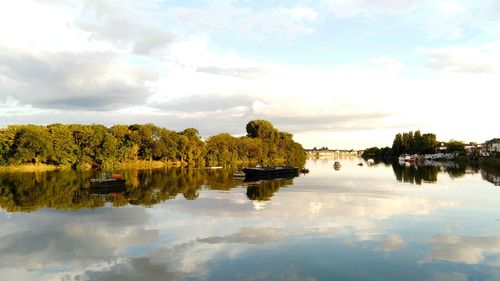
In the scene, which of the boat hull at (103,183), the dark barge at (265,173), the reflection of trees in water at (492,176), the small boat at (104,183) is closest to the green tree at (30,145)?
the small boat at (104,183)

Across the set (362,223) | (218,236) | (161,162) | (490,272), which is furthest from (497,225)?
(161,162)

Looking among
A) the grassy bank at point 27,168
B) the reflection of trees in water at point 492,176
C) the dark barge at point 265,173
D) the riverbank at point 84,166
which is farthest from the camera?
the riverbank at point 84,166

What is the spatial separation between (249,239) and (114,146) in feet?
364

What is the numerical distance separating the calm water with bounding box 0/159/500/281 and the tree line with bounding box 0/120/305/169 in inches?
2643

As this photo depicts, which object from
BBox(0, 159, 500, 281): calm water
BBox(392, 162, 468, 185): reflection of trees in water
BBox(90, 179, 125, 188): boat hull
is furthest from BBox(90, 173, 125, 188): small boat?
BBox(392, 162, 468, 185): reflection of trees in water

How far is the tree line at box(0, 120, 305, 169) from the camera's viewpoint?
10844cm

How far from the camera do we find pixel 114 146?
129875 mm

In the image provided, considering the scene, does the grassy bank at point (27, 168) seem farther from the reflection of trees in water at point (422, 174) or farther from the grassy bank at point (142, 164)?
the reflection of trees in water at point (422, 174)

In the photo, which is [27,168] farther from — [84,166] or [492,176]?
[492,176]

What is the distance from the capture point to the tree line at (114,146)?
108438 mm

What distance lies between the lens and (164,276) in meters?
20.2

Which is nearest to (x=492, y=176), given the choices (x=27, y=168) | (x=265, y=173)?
(x=265, y=173)

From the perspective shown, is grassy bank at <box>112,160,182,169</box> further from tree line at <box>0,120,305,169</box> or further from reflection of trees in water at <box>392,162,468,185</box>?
reflection of trees in water at <box>392,162,468,185</box>

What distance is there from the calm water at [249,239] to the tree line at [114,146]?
67122 mm
